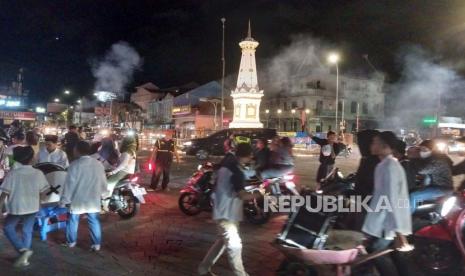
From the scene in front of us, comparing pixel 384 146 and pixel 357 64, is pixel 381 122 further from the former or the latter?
pixel 384 146

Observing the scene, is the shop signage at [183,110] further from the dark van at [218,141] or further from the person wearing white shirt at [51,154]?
the person wearing white shirt at [51,154]

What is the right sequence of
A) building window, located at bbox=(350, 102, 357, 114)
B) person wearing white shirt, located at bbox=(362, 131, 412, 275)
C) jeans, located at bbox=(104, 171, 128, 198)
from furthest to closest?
building window, located at bbox=(350, 102, 357, 114) < jeans, located at bbox=(104, 171, 128, 198) < person wearing white shirt, located at bbox=(362, 131, 412, 275)

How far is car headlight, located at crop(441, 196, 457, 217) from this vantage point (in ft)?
18.7

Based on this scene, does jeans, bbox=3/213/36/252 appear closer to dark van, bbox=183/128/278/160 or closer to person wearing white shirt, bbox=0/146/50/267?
person wearing white shirt, bbox=0/146/50/267

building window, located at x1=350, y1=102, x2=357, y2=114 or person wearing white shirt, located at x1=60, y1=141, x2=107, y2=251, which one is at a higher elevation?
building window, located at x1=350, y1=102, x2=357, y2=114

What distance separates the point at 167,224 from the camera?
8438 millimetres

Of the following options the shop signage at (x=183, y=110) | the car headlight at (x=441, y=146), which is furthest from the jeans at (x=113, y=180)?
the shop signage at (x=183, y=110)

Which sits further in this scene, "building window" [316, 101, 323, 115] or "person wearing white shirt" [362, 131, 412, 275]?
"building window" [316, 101, 323, 115]

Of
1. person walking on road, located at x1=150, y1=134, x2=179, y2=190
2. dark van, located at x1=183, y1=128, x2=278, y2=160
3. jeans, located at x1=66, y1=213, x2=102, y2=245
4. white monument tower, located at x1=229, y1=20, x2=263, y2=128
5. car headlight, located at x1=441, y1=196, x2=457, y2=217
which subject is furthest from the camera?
white monument tower, located at x1=229, y1=20, x2=263, y2=128

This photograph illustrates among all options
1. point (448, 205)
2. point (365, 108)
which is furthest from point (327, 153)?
point (365, 108)

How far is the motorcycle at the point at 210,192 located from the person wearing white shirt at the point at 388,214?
3.66 metres

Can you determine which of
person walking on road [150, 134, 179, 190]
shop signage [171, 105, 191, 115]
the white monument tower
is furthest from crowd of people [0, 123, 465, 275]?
shop signage [171, 105, 191, 115]

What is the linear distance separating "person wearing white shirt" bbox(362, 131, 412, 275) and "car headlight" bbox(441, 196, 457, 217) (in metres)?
1.42

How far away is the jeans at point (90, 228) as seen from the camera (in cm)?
634
